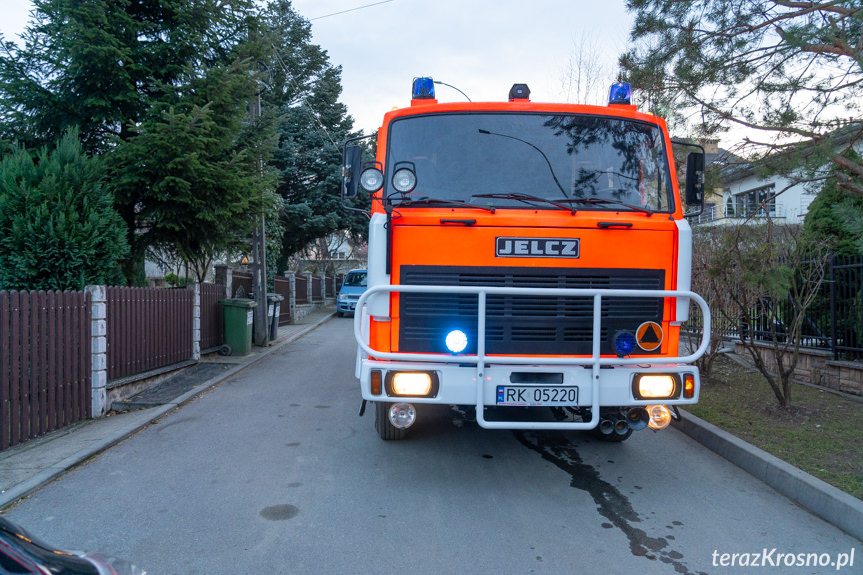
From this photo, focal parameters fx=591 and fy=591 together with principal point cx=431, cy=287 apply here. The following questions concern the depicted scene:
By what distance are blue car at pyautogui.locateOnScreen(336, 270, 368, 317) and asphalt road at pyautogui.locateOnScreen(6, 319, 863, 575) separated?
17045mm

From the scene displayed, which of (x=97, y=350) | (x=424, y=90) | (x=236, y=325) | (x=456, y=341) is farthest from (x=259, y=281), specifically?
(x=456, y=341)

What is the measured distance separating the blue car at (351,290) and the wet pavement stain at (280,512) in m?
19.3

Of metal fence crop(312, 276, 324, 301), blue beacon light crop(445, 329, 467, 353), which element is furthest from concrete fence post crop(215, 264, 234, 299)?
metal fence crop(312, 276, 324, 301)

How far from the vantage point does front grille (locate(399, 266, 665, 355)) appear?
14.7 feet

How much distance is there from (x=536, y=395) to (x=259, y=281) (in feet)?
35.3

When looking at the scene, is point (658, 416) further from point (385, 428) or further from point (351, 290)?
point (351, 290)

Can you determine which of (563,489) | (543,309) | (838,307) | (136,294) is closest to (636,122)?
(543,309)

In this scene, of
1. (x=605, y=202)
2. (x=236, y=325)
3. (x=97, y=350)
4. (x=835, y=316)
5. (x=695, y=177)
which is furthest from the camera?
(x=236, y=325)

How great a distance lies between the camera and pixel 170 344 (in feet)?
32.5

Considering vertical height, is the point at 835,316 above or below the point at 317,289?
above

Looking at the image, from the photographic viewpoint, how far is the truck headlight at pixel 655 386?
4352 mm

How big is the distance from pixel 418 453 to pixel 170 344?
599 cm

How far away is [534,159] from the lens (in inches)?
198

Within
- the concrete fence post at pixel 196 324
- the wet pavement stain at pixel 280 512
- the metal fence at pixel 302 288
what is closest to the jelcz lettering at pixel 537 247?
the wet pavement stain at pixel 280 512
